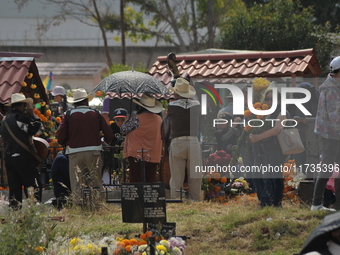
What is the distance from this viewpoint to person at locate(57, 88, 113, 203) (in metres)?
9.62

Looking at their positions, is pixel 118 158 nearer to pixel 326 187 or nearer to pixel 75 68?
pixel 326 187

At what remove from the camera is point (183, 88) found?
9812 mm

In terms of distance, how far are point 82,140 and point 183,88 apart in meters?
1.69

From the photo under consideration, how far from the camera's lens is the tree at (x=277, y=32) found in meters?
25.3

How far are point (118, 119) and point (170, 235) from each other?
5523 millimetres

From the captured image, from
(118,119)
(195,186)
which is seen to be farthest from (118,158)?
(195,186)

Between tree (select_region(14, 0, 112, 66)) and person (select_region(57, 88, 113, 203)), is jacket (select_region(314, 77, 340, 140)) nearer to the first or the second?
person (select_region(57, 88, 113, 203))

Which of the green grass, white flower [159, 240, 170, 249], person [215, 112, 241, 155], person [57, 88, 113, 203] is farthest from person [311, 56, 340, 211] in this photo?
person [215, 112, 241, 155]

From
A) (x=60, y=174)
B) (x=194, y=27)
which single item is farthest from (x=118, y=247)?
(x=194, y=27)

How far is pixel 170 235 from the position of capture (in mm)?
6605

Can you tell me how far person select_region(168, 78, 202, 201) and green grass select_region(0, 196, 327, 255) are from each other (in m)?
1.39

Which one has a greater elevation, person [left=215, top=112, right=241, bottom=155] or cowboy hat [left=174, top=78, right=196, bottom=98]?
cowboy hat [left=174, top=78, right=196, bottom=98]

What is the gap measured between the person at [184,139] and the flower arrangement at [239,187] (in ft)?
2.69

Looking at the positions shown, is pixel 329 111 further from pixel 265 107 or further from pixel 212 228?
pixel 212 228
